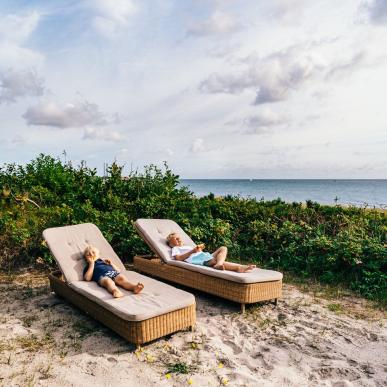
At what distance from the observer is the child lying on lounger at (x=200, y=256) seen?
17.0 ft

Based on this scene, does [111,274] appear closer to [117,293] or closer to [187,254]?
[117,293]

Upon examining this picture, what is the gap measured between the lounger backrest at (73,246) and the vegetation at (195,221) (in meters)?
1.31

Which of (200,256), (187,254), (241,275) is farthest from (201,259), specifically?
(241,275)

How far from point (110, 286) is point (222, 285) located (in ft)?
4.64

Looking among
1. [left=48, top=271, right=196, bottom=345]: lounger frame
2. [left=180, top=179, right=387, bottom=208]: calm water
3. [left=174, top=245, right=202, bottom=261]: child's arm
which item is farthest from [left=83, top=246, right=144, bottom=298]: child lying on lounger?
[left=180, top=179, right=387, bottom=208]: calm water

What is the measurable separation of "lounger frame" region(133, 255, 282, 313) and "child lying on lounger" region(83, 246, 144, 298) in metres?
0.84

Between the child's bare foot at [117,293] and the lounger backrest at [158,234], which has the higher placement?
the lounger backrest at [158,234]

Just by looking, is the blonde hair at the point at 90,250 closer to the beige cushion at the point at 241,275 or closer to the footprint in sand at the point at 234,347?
the beige cushion at the point at 241,275

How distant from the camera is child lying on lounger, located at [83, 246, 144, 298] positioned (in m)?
4.28

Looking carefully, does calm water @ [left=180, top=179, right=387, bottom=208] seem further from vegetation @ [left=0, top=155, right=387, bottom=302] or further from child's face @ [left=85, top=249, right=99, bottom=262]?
child's face @ [left=85, top=249, right=99, bottom=262]

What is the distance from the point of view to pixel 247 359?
362 centimetres

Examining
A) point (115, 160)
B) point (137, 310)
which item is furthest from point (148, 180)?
point (137, 310)

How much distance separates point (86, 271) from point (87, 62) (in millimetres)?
5336

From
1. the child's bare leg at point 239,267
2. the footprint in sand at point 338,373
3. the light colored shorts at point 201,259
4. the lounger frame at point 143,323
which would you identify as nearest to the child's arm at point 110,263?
the lounger frame at point 143,323
